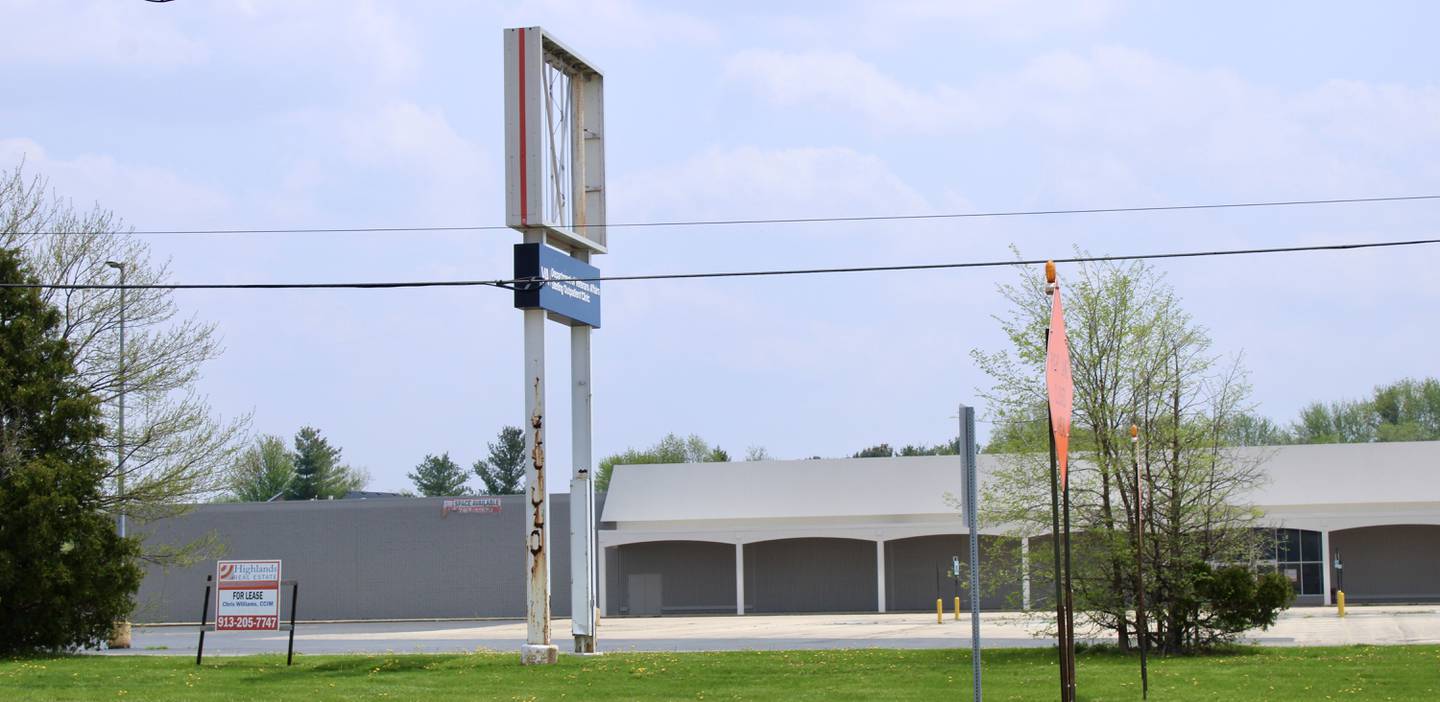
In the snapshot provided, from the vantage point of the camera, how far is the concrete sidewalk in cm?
2814

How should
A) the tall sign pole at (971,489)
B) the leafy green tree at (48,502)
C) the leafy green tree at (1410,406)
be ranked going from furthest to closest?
the leafy green tree at (1410,406) → the leafy green tree at (48,502) → the tall sign pole at (971,489)

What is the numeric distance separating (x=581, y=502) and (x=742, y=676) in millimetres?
4799

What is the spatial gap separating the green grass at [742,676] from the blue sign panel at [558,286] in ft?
17.2

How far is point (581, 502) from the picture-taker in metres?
23.5

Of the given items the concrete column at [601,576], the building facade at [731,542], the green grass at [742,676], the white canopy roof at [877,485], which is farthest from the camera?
the concrete column at [601,576]

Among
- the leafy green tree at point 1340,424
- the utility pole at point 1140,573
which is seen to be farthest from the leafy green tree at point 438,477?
the utility pole at point 1140,573

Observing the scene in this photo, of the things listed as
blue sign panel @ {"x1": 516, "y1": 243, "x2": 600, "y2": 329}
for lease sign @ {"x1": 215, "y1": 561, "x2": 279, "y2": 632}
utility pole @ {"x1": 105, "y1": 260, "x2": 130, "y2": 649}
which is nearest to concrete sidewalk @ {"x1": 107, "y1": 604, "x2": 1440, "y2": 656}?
utility pole @ {"x1": 105, "y1": 260, "x2": 130, "y2": 649}

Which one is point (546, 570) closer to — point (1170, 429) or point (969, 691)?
point (969, 691)

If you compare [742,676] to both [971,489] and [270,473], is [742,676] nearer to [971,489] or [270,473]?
[971,489]

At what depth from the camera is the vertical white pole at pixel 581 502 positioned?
915 inches

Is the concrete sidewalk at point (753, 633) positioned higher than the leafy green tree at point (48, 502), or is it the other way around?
the leafy green tree at point (48, 502)

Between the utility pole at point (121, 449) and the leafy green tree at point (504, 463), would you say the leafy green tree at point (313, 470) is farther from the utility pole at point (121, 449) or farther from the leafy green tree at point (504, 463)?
the utility pole at point (121, 449)

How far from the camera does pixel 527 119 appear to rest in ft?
74.4

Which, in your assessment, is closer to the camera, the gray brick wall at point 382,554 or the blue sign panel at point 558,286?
the blue sign panel at point 558,286
